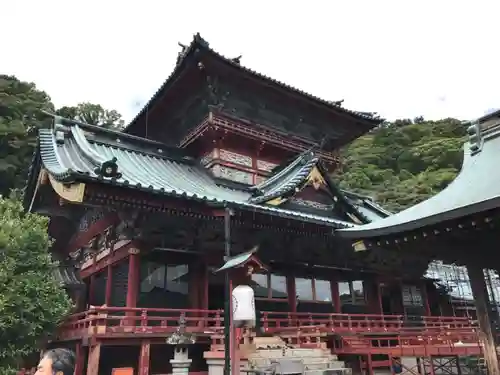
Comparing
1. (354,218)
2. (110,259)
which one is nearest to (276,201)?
(354,218)

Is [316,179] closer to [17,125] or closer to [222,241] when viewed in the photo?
[222,241]

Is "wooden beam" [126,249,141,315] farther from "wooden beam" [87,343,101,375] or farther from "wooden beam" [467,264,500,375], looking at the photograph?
"wooden beam" [467,264,500,375]

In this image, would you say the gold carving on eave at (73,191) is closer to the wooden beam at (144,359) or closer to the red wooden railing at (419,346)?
the wooden beam at (144,359)

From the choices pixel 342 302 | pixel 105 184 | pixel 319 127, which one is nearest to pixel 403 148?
pixel 319 127

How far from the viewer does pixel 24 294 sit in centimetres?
911

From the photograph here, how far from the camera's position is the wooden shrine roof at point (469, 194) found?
5.78 metres

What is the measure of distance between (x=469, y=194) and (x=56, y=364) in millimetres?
6018

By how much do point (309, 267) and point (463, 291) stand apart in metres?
12.7

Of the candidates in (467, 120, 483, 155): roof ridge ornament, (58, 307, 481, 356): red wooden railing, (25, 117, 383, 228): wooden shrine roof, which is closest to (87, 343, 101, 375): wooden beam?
(58, 307, 481, 356): red wooden railing

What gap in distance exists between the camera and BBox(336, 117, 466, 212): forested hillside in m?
44.0

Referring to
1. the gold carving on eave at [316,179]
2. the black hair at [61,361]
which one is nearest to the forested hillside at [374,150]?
the gold carving on eave at [316,179]

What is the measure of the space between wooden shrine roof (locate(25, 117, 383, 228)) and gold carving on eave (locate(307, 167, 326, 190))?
1.36ft

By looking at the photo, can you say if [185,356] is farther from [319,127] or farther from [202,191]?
[319,127]

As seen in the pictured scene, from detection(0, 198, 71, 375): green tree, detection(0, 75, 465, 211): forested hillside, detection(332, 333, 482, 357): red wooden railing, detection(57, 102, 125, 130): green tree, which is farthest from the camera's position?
detection(57, 102, 125, 130): green tree
